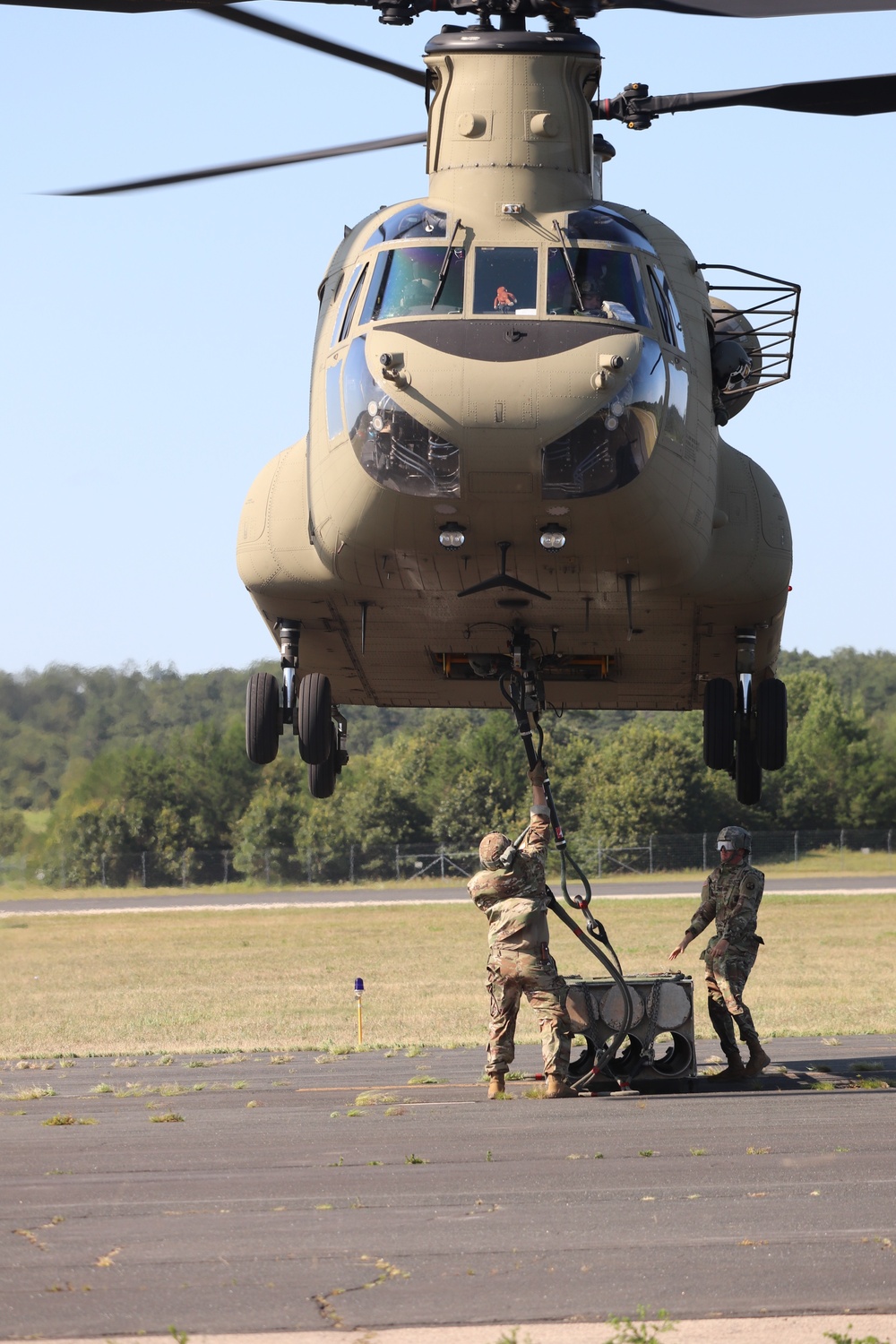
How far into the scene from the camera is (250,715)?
50.1 feet

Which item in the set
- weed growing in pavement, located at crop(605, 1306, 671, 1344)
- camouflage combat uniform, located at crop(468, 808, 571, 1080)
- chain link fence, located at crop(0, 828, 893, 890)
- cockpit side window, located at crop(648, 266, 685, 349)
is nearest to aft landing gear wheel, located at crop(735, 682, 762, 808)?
camouflage combat uniform, located at crop(468, 808, 571, 1080)

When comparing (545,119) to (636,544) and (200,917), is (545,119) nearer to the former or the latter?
Answer: (636,544)

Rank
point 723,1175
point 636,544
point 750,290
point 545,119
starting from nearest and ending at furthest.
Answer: point 723,1175 → point 636,544 → point 545,119 → point 750,290

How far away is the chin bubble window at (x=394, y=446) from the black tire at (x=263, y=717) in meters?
3.77

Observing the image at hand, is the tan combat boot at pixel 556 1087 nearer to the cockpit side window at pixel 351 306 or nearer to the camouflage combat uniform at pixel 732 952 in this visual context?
the camouflage combat uniform at pixel 732 952

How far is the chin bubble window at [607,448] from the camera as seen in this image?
1142 cm

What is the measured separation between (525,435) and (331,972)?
20.6 metres

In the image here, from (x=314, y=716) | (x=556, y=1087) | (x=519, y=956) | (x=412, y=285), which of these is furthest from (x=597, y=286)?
(x=556, y=1087)

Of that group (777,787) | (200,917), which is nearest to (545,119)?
(200,917)

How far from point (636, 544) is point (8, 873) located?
62253 millimetres

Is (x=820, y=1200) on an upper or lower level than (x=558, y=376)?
lower

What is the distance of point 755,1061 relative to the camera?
1359cm

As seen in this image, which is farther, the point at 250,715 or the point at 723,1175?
the point at 250,715

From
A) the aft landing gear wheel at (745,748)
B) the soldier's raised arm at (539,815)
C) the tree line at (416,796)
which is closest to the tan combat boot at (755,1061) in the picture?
the soldier's raised arm at (539,815)
